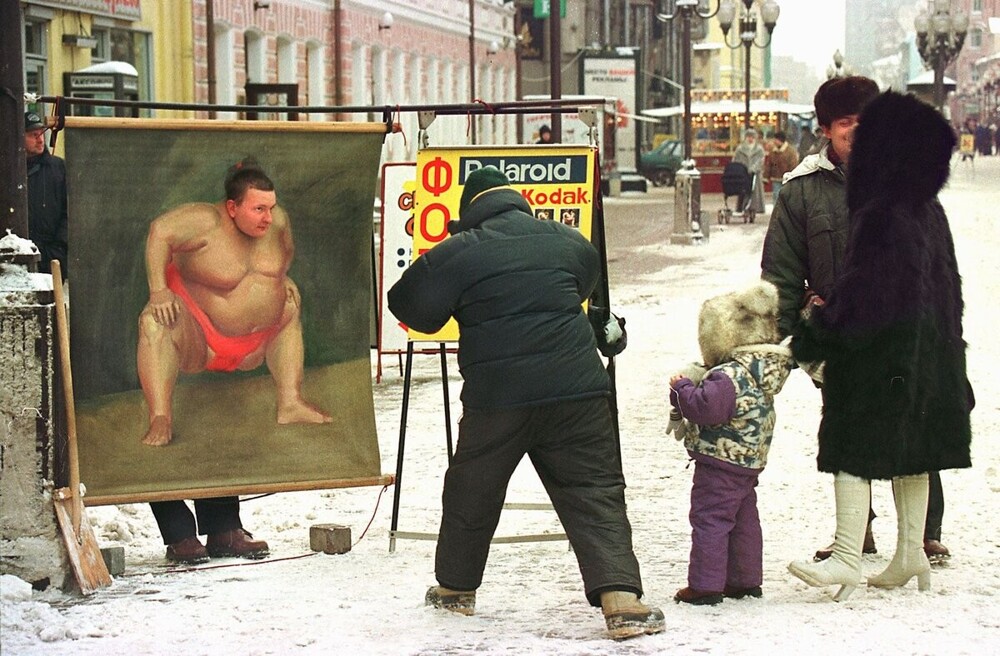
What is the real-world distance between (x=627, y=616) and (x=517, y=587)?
97 centimetres

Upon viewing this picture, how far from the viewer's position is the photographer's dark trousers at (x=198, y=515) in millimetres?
6789

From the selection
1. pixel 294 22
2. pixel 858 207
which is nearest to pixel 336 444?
pixel 858 207

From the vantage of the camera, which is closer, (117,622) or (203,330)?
(117,622)

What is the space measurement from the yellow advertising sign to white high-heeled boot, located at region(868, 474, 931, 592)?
1.89 meters

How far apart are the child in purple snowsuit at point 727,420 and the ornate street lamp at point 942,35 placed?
26621 mm

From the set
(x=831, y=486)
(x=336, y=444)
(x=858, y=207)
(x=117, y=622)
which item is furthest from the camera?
(x=831, y=486)

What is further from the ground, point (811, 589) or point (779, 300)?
point (779, 300)

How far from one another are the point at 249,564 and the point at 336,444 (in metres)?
0.59

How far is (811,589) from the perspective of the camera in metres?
6.20

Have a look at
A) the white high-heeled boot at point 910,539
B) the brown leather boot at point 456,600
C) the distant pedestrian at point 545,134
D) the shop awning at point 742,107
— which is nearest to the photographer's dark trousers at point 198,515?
the brown leather boot at point 456,600

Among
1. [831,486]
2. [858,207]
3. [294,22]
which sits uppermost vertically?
[294,22]

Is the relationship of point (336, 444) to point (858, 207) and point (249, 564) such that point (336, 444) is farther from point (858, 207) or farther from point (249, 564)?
point (858, 207)

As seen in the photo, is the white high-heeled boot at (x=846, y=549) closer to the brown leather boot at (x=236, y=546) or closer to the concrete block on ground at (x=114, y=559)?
the brown leather boot at (x=236, y=546)

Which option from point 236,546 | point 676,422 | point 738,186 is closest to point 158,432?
point 236,546
